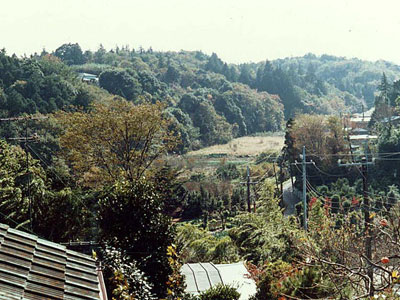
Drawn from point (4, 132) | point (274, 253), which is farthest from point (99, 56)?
point (274, 253)

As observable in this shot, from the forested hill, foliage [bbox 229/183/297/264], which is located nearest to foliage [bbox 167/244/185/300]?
foliage [bbox 229/183/297/264]

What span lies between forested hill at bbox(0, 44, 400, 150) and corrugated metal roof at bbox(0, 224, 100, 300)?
2014 centimetres

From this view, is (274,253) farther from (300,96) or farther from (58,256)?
(300,96)

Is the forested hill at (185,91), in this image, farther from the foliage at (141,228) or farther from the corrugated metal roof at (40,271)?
the corrugated metal roof at (40,271)

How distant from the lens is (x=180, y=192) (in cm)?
3084

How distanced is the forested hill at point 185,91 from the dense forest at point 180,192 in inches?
10.2

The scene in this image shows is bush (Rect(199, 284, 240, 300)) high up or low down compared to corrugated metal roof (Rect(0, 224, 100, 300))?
down

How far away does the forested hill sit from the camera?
153 feet

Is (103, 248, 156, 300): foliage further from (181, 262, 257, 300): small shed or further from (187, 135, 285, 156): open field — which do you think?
(187, 135, 285, 156): open field

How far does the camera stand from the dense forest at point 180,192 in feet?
30.6

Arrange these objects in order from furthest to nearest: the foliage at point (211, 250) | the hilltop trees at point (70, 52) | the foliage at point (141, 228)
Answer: the hilltop trees at point (70, 52)
the foliage at point (211, 250)
the foliage at point (141, 228)

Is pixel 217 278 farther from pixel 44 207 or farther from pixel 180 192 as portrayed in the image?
pixel 180 192

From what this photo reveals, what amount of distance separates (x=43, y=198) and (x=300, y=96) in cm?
8950

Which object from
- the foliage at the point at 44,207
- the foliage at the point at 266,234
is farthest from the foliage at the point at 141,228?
the foliage at the point at 44,207
